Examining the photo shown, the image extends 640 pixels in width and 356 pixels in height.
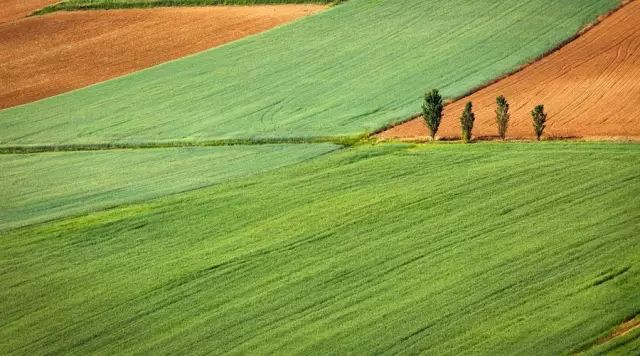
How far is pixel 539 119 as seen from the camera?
35.5m

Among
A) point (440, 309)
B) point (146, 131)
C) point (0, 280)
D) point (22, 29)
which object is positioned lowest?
point (440, 309)

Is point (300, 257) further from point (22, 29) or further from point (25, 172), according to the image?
point (22, 29)

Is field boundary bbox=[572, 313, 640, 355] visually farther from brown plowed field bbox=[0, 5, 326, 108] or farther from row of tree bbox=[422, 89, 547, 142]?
brown plowed field bbox=[0, 5, 326, 108]

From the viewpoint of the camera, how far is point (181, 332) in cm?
2353

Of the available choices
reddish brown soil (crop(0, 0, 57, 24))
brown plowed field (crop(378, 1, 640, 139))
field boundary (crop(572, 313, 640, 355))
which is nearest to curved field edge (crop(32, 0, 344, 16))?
reddish brown soil (crop(0, 0, 57, 24))

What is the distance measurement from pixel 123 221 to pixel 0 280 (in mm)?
4842

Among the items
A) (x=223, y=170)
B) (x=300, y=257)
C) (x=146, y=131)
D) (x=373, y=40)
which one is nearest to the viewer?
(x=300, y=257)

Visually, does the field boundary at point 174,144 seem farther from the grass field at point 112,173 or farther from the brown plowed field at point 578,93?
the brown plowed field at point 578,93

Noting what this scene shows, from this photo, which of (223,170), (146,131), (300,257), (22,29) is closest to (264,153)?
(223,170)

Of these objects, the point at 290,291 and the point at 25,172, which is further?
the point at 25,172

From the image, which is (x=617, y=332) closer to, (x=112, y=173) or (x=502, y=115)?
(x=502, y=115)

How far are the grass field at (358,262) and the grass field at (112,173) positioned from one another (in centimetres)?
132

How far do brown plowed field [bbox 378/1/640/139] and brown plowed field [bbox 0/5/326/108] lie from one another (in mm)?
18115

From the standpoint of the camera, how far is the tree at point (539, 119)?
116ft
